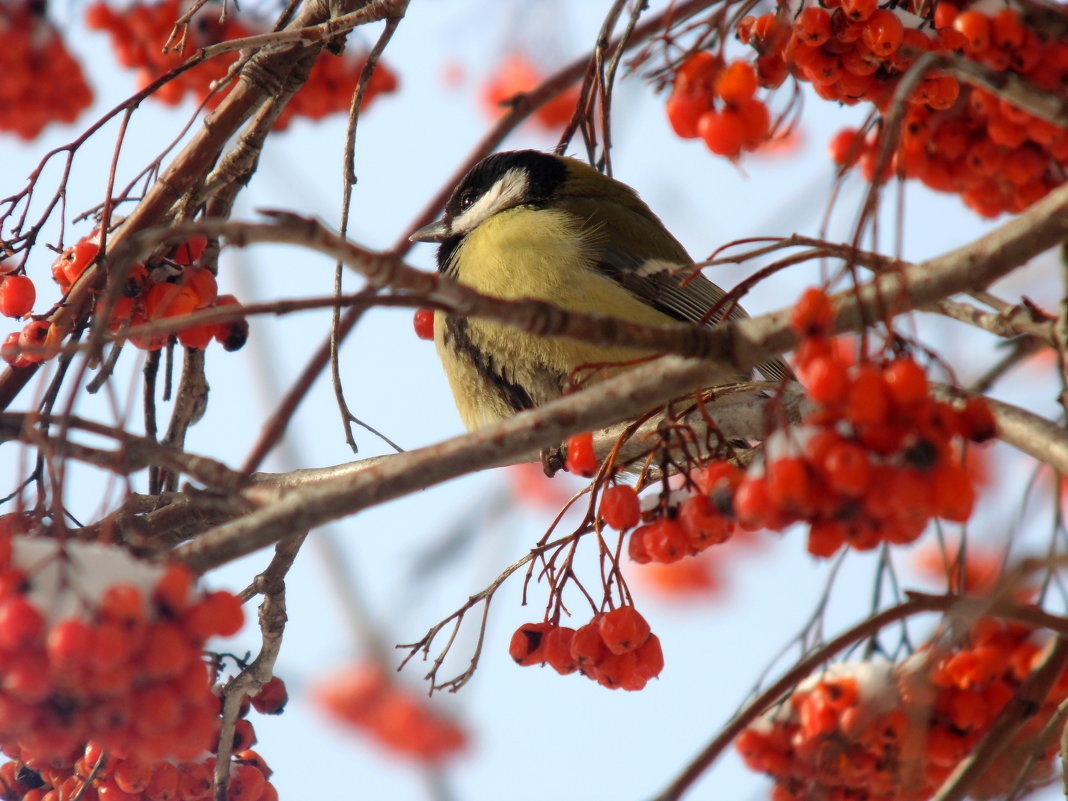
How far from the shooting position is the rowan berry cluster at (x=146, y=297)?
2.22m

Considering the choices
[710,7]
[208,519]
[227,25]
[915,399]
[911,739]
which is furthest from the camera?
[227,25]

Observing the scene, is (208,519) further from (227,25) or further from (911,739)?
(227,25)

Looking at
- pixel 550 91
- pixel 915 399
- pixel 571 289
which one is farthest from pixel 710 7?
pixel 915 399

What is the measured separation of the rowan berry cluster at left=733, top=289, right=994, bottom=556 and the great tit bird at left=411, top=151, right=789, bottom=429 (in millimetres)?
1688

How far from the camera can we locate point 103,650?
50.2 inches

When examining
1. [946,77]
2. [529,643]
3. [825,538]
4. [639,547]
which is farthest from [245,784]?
[946,77]

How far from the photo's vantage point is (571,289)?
11.1 ft

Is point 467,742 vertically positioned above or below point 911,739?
above

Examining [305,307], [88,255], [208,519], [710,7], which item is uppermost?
[710,7]

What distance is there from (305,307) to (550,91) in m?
1.98

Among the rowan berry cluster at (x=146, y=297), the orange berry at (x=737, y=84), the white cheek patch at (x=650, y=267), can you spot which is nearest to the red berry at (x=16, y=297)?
the rowan berry cluster at (x=146, y=297)

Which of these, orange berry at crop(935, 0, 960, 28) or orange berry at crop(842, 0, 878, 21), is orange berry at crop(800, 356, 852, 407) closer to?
orange berry at crop(842, 0, 878, 21)

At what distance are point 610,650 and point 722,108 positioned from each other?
1160mm

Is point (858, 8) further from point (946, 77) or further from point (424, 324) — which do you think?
point (424, 324)
